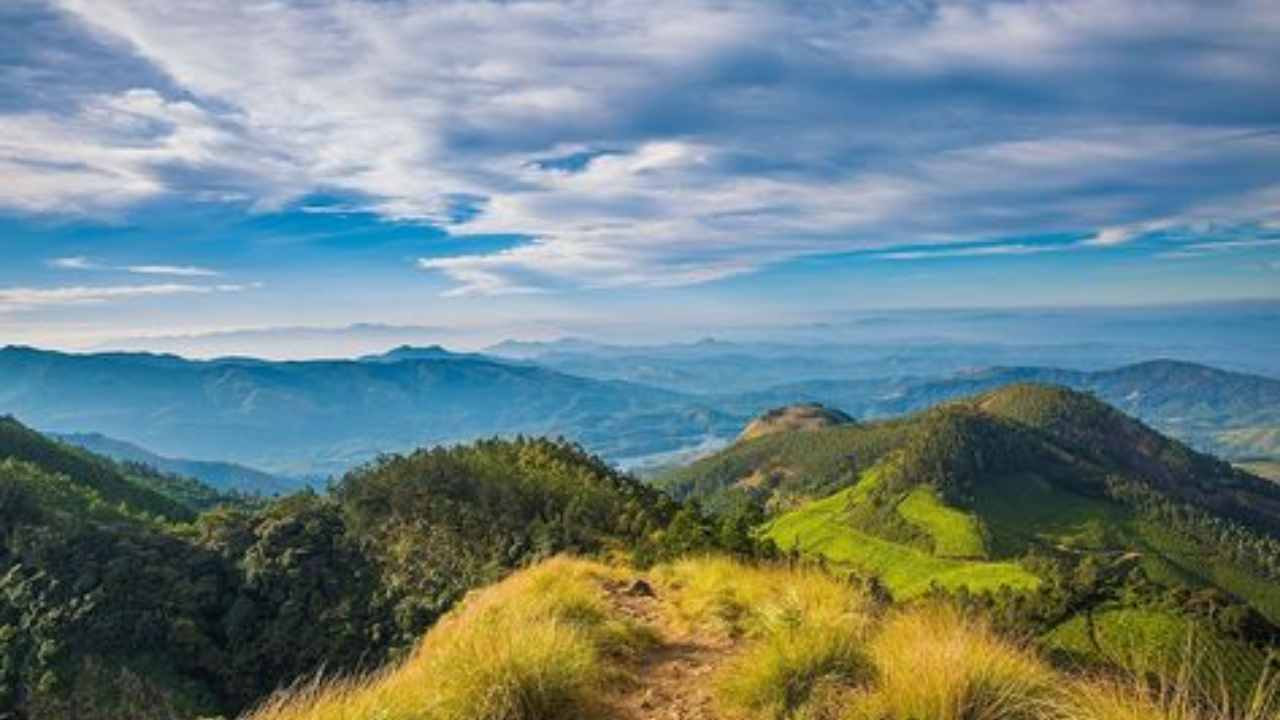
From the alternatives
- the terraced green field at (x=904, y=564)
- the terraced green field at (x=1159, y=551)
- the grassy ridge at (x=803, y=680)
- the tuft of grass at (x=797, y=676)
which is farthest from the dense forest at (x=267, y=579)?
the terraced green field at (x=1159, y=551)

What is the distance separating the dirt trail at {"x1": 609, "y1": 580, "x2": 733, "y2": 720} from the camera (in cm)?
1072

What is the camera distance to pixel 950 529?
184000 mm

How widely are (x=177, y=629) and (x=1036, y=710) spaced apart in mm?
52520

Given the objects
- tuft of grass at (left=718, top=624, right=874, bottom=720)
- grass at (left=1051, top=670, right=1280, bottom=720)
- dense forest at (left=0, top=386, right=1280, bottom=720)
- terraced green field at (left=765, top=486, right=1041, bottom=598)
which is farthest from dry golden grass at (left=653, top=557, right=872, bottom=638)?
terraced green field at (left=765, top=486, right=1041, bottom=598)

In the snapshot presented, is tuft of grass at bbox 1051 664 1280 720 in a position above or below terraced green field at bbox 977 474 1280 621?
above

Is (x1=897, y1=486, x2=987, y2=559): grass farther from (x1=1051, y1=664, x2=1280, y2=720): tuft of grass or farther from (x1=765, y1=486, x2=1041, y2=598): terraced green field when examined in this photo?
(x1=1051, y1=664, x2=1280, y2=720): tuft of grass

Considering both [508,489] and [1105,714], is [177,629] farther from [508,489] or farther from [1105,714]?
[1105,714]

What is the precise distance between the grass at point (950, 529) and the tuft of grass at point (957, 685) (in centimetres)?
17278

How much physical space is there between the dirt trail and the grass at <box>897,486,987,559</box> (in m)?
168

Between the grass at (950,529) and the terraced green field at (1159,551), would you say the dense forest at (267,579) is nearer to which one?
the grass at (950,529)

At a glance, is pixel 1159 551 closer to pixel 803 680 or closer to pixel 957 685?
pixel 803 680

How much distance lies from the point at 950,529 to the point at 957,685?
610 ft

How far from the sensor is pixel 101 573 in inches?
2260

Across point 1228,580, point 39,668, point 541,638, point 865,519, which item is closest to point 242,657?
point 39,668
